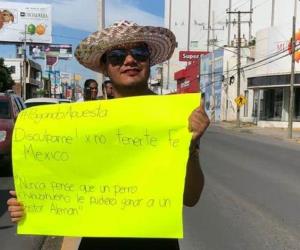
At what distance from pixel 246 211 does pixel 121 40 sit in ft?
21.5

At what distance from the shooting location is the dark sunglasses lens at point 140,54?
9.57 ft

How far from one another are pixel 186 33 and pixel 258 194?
4679 inches

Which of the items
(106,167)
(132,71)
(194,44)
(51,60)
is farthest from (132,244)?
(194,44)

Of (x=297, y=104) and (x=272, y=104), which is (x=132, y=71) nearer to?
(x=297, y=104)

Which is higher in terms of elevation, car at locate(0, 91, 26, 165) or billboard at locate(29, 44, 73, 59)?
billboard at locate(29, 44, 73, 59)

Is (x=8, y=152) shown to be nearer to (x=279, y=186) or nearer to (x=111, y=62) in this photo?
(x=279, y=186)

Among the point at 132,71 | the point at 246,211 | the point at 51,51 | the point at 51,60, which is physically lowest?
the point at 246,211

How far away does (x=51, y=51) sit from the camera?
106 m

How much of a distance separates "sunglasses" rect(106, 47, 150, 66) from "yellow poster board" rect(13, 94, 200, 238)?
0.22m

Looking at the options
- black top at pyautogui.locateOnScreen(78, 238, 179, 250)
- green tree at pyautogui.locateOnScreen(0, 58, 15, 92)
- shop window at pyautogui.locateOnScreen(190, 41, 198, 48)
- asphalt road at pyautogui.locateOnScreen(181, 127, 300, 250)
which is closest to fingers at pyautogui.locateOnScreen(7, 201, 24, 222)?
black top at pyautogui.locateOnScreen(78, 238, 179, 250)

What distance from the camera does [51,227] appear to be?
111 inches

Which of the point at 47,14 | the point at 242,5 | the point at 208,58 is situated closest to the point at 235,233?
the point at 208,58

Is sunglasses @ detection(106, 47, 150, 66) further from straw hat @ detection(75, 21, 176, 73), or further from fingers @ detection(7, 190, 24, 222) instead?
fingers @ detection(7, 190, 24, 222)

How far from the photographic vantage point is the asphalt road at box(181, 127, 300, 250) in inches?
276
